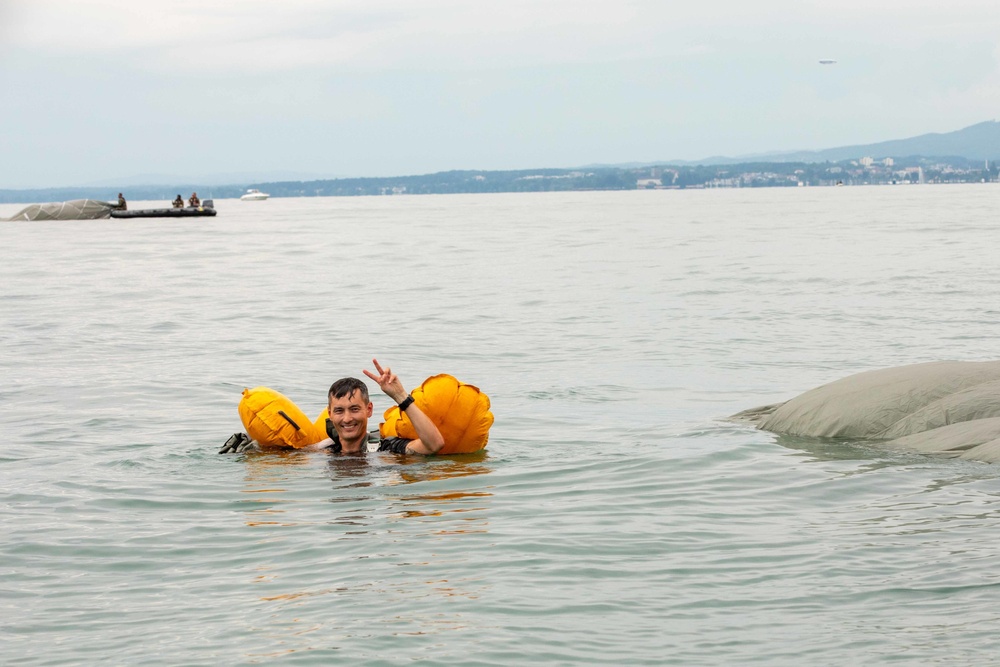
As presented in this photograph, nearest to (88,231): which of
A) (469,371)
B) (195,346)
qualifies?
(195,346)

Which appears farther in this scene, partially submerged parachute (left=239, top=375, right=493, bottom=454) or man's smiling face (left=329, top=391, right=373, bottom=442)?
partially submerged parachute (left=239, top=375, right=493, bottom=454)

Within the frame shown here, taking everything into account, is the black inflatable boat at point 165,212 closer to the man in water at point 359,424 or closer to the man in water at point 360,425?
the man in water at point 360,425

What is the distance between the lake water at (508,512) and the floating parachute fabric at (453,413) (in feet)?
0.92

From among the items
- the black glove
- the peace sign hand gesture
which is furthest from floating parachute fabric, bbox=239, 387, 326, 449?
the peace sign hand gesture

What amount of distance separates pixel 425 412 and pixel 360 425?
56 cm

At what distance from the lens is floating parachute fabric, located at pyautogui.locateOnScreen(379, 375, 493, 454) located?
978 centimetres

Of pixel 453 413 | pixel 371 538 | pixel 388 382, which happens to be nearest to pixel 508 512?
pixel 371 538

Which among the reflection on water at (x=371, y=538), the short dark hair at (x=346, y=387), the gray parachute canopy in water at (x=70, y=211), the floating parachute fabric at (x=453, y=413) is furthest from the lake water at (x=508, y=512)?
the gray parachute canopy in water at (x=70, y=211)

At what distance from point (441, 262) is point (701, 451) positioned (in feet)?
104

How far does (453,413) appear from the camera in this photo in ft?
32.4

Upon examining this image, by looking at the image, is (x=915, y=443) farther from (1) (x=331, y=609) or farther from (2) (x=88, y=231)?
(2) (x=88, y=231)

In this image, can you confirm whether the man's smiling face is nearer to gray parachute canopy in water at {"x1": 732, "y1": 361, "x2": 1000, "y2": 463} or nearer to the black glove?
the black glove

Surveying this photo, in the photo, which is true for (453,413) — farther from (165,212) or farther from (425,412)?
(165,212)

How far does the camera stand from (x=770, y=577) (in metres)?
6.55
